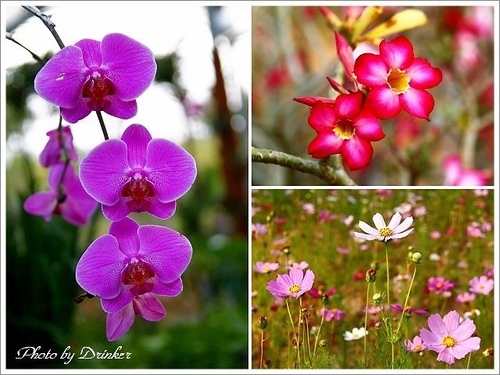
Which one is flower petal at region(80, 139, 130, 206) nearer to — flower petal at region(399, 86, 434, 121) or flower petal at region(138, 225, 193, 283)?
flower petal at region(138, 225, 193, 283)

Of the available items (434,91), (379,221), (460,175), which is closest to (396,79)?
(379,221)

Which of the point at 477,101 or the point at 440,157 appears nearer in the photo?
the point at 477,101

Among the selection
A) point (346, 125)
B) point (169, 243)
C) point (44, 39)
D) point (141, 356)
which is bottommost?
point (141, 356)

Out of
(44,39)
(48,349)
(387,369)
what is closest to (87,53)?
(44,39)

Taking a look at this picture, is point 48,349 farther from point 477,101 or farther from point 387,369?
point 477,101

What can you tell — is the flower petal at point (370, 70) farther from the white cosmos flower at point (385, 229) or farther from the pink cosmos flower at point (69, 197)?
the pink cosmos flower at point (69, 197)

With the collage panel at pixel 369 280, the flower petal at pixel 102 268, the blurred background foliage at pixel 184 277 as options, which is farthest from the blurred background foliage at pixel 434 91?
the flower petal at pixel 102 268

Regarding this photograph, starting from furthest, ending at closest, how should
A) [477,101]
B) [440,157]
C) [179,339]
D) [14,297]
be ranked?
[440,157] → [477,101] → [179,339] → [14,297]
